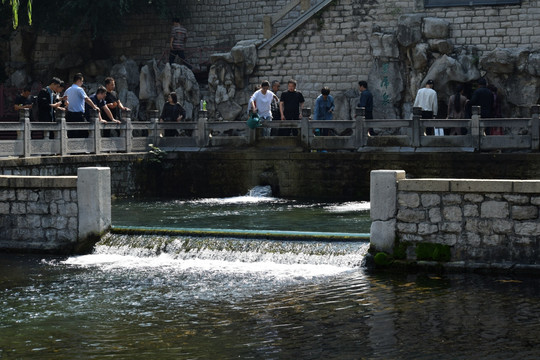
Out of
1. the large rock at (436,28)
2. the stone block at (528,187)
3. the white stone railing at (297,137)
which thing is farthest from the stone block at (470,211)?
the large rock at (436,28)

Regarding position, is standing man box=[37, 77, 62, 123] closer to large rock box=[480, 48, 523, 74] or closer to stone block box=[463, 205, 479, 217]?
stone block box=[463, 205, 479, 217]

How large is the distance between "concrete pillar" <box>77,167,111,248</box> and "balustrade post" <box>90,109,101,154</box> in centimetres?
761

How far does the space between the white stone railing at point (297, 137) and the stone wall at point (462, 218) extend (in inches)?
362

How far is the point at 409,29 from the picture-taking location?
29906 mm

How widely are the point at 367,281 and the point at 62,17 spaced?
25.9 m

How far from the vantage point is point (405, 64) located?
30422 millimetres

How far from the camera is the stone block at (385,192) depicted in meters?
12.8

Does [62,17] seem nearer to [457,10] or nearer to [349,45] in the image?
[349,45]

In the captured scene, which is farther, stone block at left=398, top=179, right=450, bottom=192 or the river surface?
stone block at left=398, top=179, right=450, bottom=192

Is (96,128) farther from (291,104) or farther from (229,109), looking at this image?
(229,109)

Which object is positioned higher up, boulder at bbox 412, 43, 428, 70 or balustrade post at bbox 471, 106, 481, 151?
boulder at bbox 412, 43, 428, 70

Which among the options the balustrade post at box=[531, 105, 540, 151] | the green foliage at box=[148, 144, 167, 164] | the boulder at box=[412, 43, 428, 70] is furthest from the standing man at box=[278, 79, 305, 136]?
the boulder at box=[412, 43, 428, 70]

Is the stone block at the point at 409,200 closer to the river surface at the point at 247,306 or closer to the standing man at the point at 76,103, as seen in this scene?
the river surface at the point at 247,306

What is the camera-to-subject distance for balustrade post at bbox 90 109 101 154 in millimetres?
22312
